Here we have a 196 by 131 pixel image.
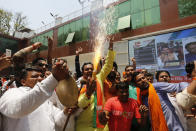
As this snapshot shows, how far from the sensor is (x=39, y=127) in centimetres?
159

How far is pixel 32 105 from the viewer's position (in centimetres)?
116

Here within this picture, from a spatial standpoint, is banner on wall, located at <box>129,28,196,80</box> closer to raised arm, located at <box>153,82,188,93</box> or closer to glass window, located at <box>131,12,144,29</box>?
glass window, located at <box>131,12,144,29</box>

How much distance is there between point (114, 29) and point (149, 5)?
121 inches

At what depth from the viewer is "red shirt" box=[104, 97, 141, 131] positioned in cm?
228

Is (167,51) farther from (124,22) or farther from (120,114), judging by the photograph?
(120,114)

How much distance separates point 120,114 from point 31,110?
1.46 meters

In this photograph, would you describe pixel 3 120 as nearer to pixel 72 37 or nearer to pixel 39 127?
pixel 39 127

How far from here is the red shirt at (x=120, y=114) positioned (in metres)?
2.28

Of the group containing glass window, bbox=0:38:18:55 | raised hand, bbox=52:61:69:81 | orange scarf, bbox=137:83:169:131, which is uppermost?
glass window, bbox=0:38:18:55

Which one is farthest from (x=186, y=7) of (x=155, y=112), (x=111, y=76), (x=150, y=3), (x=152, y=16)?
(x=155, y=112)

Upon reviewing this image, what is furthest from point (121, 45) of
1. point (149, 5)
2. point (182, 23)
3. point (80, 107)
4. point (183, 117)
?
point (80, 107)

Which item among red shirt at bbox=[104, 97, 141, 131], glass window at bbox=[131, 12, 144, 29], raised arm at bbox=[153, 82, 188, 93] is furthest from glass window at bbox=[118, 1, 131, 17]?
red shirt at bbox=[104, 97, 141, 131]

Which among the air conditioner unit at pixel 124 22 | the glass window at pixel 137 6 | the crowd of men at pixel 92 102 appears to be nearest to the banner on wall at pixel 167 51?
the air conditioner unit at pixel 124 22

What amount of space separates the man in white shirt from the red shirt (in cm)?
79
